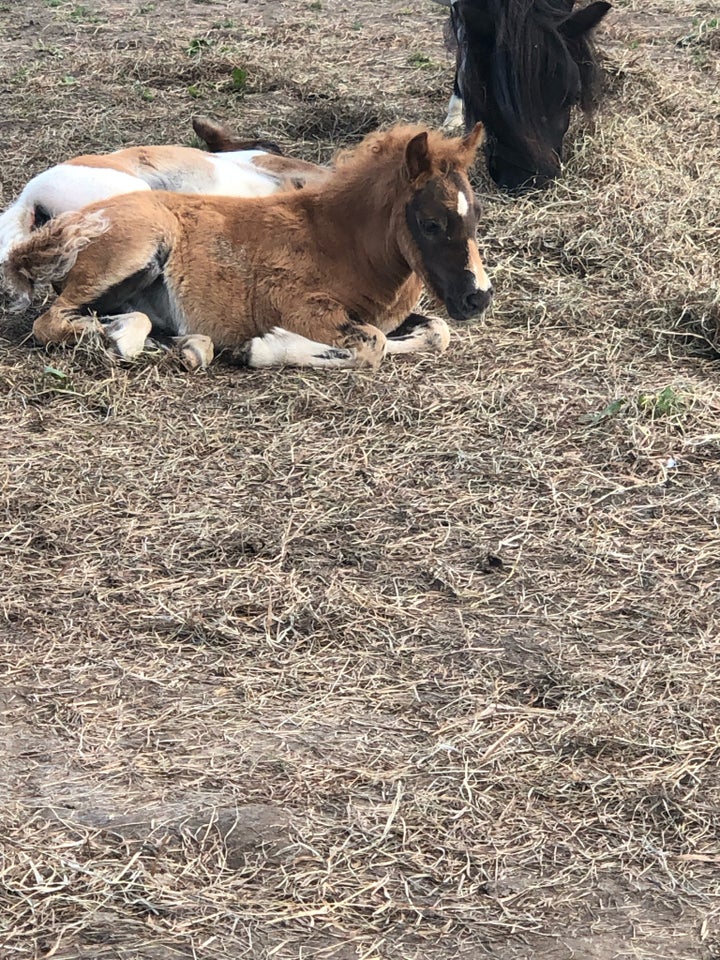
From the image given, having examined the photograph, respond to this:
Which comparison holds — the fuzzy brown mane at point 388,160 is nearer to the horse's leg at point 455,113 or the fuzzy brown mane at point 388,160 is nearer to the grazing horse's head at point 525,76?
the grazing horse's head at point 525,76

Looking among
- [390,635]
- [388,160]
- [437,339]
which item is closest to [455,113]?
[388,160]

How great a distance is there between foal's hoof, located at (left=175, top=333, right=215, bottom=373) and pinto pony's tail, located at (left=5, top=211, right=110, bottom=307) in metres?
0.56

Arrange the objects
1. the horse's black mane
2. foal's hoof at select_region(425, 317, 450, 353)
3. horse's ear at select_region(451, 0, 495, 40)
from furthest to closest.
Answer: horse's ear at select_region(451, 0, 495, 40), the horse's black mane, foal's hoof at select_region(425, 317, 450, 353)

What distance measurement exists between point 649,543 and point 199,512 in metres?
1.45

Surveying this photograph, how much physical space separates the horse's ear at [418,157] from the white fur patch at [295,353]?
2.49 feet

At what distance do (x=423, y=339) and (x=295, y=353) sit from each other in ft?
1.90

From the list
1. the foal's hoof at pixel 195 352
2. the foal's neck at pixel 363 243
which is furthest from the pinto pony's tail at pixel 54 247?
the foal's neck at pixel 363 243

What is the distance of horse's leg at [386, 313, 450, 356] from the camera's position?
16.5 feet

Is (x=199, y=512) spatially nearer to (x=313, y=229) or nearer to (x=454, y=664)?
(x=454, y=664)

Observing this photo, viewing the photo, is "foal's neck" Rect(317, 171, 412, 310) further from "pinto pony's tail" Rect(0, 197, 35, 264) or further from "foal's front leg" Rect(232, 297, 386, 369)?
"pinto pony's tail" Rect(0, 197, 35, 264)

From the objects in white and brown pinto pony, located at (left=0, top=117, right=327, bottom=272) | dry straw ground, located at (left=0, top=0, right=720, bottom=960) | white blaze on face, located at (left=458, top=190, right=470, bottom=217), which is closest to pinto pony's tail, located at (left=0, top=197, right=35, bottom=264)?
white and brown pinto pony, located at (left=0, top=117, right=327, bottom=272)

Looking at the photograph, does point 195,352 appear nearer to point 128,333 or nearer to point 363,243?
point 128,333

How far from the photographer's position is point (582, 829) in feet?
8.71

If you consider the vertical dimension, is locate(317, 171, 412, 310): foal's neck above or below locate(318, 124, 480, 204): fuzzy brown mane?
below
